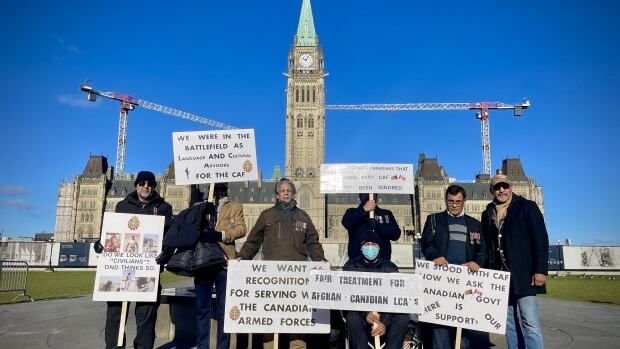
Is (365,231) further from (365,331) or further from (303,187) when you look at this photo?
(303,187)

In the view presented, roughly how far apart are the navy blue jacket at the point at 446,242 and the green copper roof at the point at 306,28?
4035 inches

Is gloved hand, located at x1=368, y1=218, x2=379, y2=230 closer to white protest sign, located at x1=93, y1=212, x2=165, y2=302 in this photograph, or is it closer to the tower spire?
white protest sign, located at x1=93, y1=212, x2=165, y2=302

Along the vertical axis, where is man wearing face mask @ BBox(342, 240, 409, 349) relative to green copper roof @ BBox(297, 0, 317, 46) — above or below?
below

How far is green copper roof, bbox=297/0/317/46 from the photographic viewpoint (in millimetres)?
105062

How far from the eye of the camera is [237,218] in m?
6.34

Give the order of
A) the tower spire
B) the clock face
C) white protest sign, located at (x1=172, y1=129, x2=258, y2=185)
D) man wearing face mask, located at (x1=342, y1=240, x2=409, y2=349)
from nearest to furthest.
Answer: man wearing face mask, located at (x1=342, y1=240, x2=409, y2=349) < white protest sign, located at (x1=172, y1=129, x2=258, y2=185) < the clock face < the tower spire

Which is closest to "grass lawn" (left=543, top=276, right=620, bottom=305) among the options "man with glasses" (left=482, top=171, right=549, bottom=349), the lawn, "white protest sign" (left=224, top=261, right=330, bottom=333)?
the lawn

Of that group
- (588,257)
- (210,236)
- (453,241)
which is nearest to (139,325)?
(210,236)

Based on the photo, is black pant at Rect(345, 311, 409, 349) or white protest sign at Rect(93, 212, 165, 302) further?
white protest sign at Rect(93, 212, 165, 302)

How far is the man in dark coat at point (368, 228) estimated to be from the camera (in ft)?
20.8

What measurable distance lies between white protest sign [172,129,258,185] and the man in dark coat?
1728 millimetres

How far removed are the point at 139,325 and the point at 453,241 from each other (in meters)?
4.44

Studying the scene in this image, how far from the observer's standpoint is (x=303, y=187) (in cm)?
8869

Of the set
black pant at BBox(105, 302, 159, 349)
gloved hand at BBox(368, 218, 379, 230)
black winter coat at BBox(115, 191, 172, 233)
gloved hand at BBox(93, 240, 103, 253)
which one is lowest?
black pant at BBox(105, 302, 159, 349)
